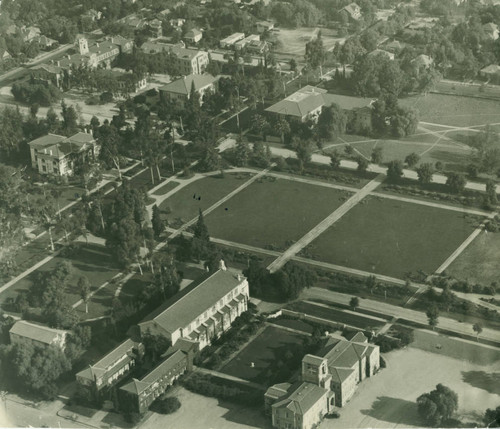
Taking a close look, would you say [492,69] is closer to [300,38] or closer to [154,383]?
[300,38]

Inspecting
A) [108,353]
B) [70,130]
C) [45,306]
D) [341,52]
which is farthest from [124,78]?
[108,353]

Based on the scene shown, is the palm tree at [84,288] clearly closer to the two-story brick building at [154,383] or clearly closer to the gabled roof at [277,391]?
the two-story brick building at [154,383]

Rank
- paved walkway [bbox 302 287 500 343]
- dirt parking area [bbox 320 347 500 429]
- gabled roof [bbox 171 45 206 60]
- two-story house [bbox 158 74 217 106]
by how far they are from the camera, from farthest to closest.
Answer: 1. gabled roof [bbox 171 45 206 60]
2. two-story house [bbox 158 74 217 106]
3. paved walkway [bbox 302 287 500 343]
4. dirt parking area [bbox 320 347 500 429]

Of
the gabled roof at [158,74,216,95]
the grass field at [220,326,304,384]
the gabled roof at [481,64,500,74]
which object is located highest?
the gabled roof at [158,74,216,95]

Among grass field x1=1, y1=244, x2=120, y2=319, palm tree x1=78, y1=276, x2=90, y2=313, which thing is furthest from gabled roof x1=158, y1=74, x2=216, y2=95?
palm tree x1=78, y1=276, x2=90, y2=313

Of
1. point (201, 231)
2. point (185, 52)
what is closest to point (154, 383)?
point (201, 231)

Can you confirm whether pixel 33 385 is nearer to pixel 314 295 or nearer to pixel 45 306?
pixel 45 306

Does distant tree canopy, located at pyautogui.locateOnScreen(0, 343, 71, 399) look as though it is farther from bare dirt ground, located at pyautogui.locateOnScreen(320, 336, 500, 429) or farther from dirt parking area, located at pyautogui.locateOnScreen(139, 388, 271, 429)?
bare dirt ground, located at pyautogui.locateOnScreen(320, 336, 500, 429)
